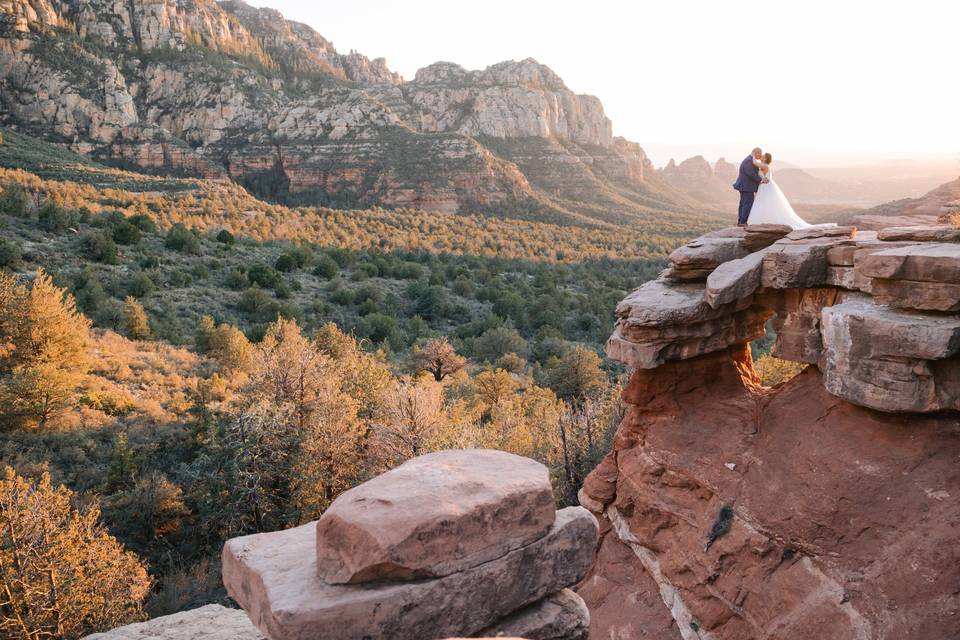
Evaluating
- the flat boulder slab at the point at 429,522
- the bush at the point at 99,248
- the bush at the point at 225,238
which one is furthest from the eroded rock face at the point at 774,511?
the bush at the point at 225,238

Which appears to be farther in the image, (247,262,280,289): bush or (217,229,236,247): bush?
(217,229,236,247): bush

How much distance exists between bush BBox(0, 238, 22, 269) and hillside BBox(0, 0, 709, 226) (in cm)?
4542

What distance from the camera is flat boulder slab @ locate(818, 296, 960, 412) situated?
5695mm

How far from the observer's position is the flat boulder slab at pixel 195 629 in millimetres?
6375

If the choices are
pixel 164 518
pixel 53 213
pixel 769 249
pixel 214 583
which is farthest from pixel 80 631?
pixel 53 213

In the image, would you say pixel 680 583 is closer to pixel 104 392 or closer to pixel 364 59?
pixel 104 392

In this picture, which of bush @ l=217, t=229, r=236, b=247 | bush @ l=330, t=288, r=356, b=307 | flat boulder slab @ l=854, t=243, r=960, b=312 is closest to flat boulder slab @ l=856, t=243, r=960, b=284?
flat boulder slab @ l=854, t=243, r=960, b=312

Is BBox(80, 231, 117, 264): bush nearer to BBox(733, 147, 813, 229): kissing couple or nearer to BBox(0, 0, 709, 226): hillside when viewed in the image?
BBox(733, 147, 813, 229): kissing couple

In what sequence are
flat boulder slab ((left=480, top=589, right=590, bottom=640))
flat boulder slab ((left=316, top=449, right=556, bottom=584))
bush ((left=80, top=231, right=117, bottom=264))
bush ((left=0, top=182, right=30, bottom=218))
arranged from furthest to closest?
bush ((left=0, top=182, right=30, bottom=218)) → bush ((left=80, top=231, right=117, bottom=264)) → flat boulder slab ((left=480, top=589, right=590, bottom=640)) → flat boulder slab ((left=316, top=449, right=556, bottom=584))

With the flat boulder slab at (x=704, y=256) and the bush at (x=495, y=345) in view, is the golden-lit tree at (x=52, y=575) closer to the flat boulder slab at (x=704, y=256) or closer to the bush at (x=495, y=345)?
the flat boulder slab at (x=704, y=256)

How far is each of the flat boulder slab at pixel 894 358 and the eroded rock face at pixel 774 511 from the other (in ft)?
1.84

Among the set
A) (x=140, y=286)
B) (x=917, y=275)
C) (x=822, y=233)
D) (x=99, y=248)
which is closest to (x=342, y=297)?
(x=140, y=286)

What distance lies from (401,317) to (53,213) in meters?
18.7

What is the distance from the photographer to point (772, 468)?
7301 millimetres
